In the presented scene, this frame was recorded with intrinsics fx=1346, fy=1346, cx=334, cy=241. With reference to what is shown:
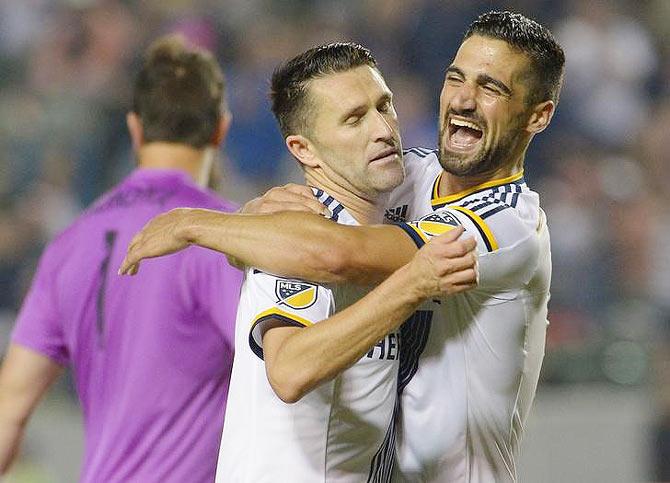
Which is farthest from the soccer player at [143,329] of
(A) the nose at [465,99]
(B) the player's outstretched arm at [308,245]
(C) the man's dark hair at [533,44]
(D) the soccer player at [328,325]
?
(C) the man's dark hair at [533,44]

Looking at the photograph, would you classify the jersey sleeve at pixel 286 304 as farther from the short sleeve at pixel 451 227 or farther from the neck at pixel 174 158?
the neck at pixel 174 158

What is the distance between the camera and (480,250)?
2936mm

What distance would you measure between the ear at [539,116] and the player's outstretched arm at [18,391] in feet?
5.41

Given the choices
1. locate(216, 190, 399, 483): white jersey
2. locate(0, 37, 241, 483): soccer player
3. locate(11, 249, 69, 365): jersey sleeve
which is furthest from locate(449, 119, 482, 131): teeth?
locate(11, 249, 69, 365): jersey sleeve

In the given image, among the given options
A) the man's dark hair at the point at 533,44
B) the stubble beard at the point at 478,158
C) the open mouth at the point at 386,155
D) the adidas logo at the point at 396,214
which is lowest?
the adidas logo at the point at 396,214

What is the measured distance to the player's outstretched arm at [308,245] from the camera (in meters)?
2.83

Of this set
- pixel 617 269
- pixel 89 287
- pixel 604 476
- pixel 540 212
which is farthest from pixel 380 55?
pixel 540 212

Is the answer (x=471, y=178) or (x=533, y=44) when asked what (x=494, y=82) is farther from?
(x=471, y=178)

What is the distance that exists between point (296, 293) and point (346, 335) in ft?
0.76

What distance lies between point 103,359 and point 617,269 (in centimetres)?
475

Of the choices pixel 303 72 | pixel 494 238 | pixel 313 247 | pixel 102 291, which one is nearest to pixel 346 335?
pixel 313 247

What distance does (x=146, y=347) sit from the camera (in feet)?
12.6

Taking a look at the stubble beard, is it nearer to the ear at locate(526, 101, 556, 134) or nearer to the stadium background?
the ear at locate(526, 101, 556, 134)

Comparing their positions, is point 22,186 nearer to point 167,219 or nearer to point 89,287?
point 89,287
